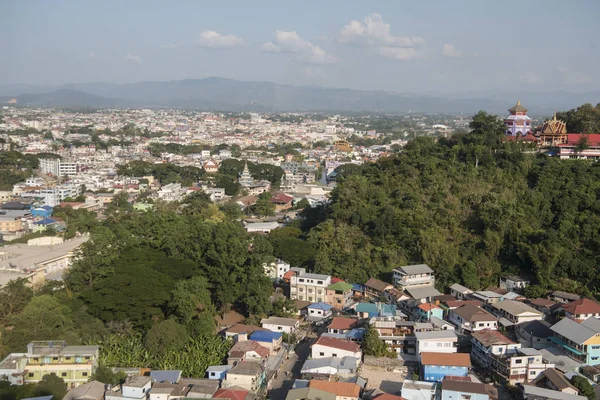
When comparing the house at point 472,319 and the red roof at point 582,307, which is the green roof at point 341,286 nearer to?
the house at point 472,319

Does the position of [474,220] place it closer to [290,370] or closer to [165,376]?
[290,370]

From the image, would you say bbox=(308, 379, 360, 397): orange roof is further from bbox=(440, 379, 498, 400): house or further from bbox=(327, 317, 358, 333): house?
bbox=(327, 317, 358, 333): house

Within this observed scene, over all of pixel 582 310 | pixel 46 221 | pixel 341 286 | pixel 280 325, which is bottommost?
pixel 46 221

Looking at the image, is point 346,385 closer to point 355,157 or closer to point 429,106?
point 355,157

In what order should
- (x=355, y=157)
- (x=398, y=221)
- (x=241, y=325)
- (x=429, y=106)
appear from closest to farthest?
1. (x=241, y=325)
2. (x=398, y=221)
3. (x=355, y=157)
4. (x=429, y=106)

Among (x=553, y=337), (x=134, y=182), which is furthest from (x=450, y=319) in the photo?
(x=134, y=182)

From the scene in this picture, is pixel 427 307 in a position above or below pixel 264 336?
above

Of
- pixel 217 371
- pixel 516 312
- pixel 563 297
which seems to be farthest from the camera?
pixel 563 297

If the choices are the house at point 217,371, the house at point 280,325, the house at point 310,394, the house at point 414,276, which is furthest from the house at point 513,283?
the house at point 217,371

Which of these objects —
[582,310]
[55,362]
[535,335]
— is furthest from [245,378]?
[582,310]
